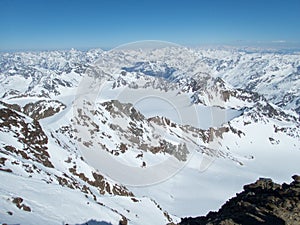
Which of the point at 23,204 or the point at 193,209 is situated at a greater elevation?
the point at 193,209

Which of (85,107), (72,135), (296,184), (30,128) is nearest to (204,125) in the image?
(85,107)

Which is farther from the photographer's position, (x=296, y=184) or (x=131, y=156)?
(x=131, y=156)

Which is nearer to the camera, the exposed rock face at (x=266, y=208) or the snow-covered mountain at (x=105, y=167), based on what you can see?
the exposed rock face at (x=266, y=208)

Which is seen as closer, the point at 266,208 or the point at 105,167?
the point at 266,208

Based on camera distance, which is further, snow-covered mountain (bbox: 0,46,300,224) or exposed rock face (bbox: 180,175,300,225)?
snow-covered mountain (bbox: 0,46,300,224)

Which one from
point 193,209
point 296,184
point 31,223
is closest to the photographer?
point 31,223

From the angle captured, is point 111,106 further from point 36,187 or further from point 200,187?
point 36,187

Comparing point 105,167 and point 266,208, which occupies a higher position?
point 105,167

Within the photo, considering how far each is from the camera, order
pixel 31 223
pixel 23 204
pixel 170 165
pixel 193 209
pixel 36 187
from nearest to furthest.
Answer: pixel 31 223, pixel 23 204, pixel 36 187, pixel 193 209, pixel 170 165
